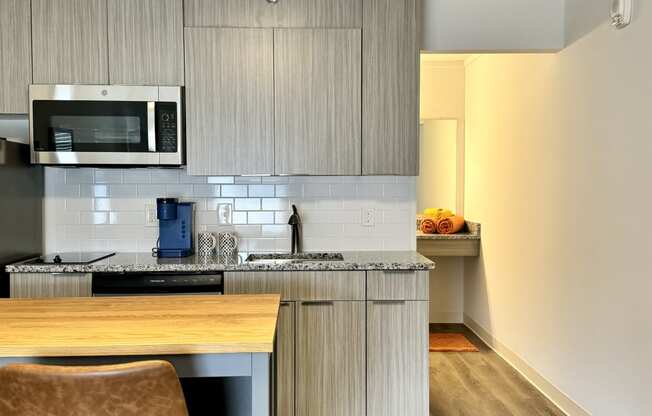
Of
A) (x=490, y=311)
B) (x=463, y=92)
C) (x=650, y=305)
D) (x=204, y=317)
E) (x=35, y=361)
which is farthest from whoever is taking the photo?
(x=463, y=92)

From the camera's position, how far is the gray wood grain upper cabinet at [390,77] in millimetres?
2844

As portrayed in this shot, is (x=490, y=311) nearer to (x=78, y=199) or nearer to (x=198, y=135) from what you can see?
(x=198, y=135)

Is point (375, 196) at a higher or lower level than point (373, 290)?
higher

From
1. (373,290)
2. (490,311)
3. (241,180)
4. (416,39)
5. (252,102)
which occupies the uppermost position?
(416,39)

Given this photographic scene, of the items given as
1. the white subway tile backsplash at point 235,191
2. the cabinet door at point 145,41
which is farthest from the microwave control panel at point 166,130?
the white subway tile backsplash at point 235,191

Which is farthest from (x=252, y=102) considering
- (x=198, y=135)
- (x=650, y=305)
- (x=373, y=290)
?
(x=650, y=305)

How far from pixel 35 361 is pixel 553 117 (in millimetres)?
2986

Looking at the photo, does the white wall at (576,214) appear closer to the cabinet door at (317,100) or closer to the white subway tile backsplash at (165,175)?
the cabinet door at (317,100)

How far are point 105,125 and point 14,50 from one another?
608mm

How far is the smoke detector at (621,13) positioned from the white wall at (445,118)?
2294 mm

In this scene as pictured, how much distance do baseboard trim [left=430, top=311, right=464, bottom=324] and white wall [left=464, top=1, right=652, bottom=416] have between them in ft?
1.89

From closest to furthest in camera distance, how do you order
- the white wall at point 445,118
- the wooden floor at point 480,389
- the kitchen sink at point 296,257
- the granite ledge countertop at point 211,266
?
1. the granite ledge countertop at point 211,266
2. the kitchen sink at point 296,257
3. the wooden floor at point 480,389
4. the white wall at point 445,118

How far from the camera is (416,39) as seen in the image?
2.84 m

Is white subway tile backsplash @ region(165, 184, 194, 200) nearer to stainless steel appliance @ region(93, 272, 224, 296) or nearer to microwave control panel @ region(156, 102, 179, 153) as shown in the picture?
microwave control panel @ region(156, 102, 179, 153)
